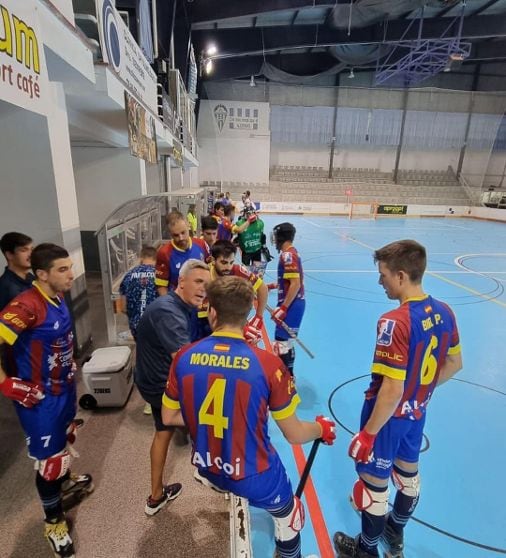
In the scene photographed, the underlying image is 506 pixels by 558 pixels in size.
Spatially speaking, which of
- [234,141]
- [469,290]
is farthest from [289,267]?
[234,141]

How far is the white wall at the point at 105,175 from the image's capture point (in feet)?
28.3

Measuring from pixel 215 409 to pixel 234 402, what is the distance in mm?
110

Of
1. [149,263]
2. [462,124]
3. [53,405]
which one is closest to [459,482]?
[53,405]

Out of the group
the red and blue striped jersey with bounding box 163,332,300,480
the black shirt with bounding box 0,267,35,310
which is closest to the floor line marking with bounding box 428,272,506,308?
the red and blue striped jersey with bounding box 163,332,300,480

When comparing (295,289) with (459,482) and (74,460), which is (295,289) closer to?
(459,482)

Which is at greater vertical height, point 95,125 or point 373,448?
point 95,125

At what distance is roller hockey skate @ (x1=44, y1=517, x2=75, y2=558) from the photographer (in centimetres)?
226

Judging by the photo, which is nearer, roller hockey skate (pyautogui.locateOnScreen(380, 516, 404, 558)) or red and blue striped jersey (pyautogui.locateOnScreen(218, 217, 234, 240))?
roller hockey skate (pyautogui.locateOnScreen(380, 516, 404, 558))

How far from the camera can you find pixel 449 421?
410 cm

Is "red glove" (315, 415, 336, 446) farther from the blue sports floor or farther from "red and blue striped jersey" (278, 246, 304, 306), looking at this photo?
"red and blue striped jersey" (278, 246, 304, 306)

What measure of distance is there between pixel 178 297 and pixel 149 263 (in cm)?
202

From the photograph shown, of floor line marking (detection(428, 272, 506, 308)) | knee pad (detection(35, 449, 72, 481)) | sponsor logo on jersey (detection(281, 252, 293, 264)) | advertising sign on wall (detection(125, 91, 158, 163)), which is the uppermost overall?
advertising sign on wall (detection(125, 91, 158, 163))

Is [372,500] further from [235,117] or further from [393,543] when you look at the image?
[235,117]

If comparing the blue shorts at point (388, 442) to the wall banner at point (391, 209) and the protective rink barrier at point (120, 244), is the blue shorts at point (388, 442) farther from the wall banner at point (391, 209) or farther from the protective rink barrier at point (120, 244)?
the wall banner at point (391, 209)
